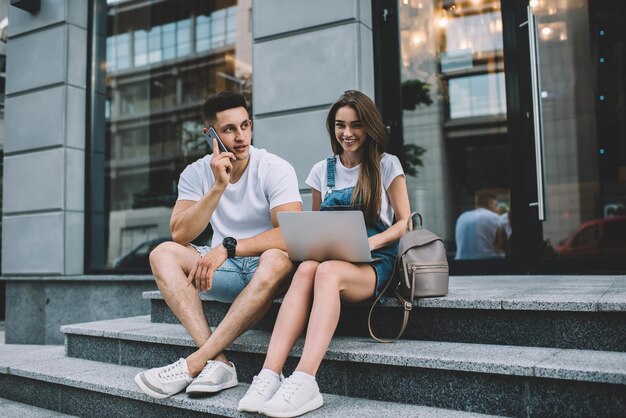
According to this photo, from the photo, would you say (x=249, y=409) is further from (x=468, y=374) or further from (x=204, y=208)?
(x=204, y=208)

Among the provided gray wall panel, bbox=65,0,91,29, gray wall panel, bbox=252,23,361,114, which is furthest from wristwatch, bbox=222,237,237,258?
gray wall panel, bbox=65,0,91,29

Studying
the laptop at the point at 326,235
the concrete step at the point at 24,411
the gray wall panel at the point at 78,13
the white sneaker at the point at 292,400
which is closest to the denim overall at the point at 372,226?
the laptop at the point at 326,235

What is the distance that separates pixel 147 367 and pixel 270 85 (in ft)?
9.37

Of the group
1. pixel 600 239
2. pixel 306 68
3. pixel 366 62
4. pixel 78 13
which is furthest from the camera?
pixel 600 239

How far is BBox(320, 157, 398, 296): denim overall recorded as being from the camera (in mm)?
2951

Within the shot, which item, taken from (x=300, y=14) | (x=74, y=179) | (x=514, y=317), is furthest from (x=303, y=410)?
(x=74, y=179)

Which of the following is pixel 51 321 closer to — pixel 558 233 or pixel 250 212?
pixel 250 212

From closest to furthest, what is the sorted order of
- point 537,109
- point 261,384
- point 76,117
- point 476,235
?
point 261,384 → point 537,109 → point 476,235 → point 76,117

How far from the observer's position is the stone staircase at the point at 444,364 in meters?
2.28

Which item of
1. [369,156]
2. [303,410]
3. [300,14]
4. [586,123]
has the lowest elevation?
[303,410]

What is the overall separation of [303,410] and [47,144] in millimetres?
5280

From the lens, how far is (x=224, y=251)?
304 centimetres

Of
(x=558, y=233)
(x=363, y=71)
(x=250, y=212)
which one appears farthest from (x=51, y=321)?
(x=558, y=233)

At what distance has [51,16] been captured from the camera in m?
6.57
